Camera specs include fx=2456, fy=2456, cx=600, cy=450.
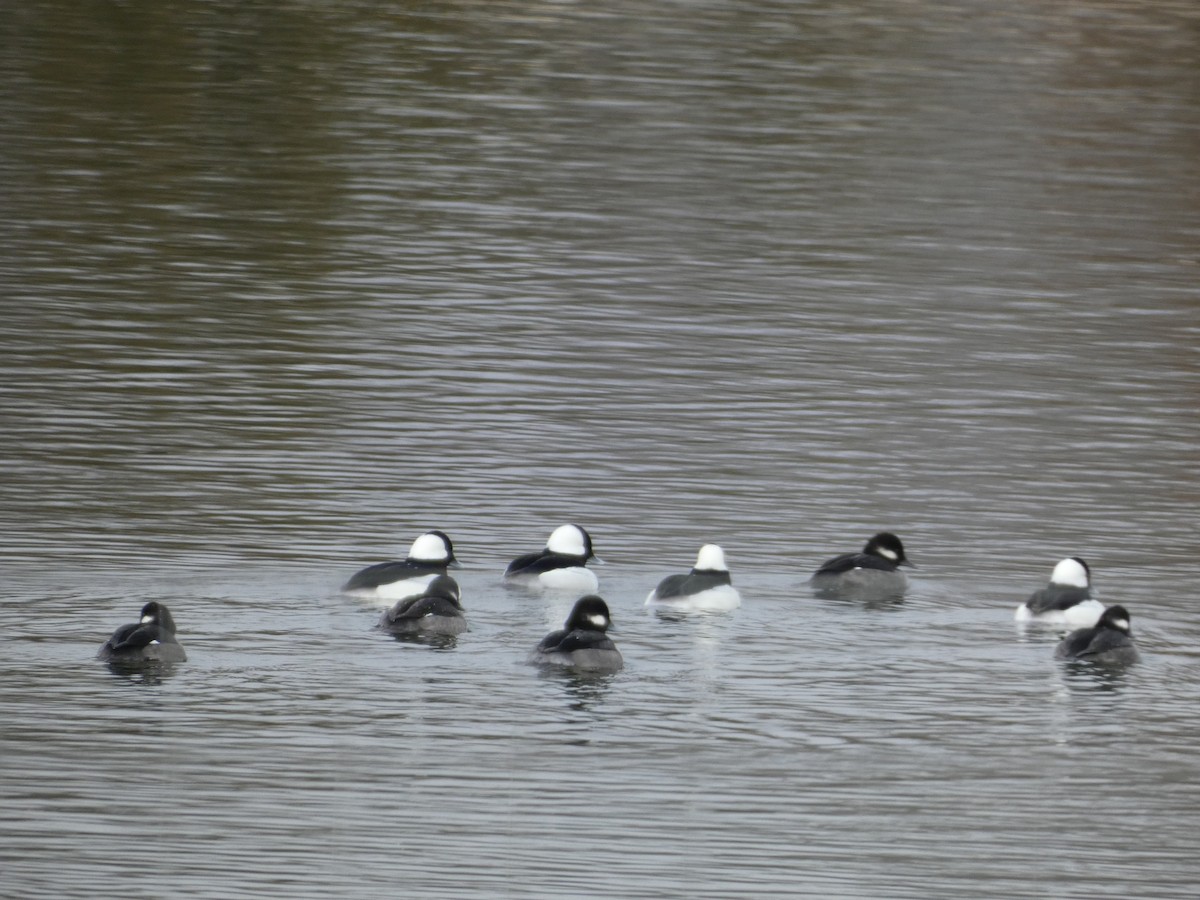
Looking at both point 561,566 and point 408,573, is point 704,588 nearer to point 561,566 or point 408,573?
point 561,566

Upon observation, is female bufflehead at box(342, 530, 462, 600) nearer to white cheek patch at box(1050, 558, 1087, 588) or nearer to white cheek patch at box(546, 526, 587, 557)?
white cheek patch at box(546, 526, 587, 557)

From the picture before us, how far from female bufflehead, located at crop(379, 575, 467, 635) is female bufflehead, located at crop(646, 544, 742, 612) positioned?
5.07 feet

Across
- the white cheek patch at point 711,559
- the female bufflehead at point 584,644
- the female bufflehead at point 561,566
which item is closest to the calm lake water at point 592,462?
the female bufflehead at point 584,644

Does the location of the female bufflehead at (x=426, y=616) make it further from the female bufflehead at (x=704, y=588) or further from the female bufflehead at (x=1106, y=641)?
the female bufflehead at (x=1106, y=641)

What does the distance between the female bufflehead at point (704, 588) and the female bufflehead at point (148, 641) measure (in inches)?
141

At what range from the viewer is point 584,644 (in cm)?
1530

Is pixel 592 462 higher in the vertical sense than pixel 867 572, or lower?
lower

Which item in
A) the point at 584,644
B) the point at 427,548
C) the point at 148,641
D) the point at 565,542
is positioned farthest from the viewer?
the point at 565,542

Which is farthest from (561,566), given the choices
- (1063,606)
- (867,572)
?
(1063,606)

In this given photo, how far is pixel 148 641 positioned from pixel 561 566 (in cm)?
359

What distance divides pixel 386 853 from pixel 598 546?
7.32 m

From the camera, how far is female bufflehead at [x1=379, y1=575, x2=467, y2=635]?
16094 mm

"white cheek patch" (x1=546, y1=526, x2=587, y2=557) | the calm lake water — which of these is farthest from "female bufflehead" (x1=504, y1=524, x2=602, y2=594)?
the calm lake water

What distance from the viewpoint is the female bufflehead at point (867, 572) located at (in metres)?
17.6
